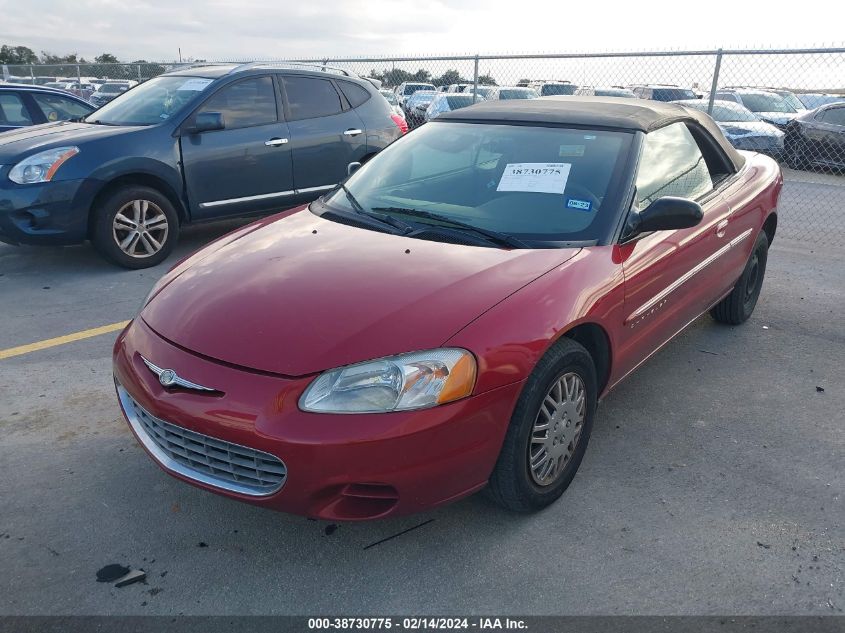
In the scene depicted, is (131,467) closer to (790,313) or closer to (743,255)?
(743,255)

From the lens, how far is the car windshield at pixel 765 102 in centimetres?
1593

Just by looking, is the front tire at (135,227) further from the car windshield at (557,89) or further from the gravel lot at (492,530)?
the car windshield at (557,89)

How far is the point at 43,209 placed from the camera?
5523mm

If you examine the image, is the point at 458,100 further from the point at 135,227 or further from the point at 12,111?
the point at 135,227

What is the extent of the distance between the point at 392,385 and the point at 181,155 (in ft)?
15.1

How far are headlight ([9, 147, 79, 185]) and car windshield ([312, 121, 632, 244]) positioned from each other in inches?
117

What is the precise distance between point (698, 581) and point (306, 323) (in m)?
1.64

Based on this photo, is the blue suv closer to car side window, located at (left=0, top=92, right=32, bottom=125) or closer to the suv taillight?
the suv taillight

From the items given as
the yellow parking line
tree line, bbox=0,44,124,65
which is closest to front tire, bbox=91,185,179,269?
the yellow parking line

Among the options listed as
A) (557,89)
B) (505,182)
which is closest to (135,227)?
(505,182)

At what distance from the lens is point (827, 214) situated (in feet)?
31.0

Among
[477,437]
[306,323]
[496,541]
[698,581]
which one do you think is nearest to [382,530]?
[496,541]

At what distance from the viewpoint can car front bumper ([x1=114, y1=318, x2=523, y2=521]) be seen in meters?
2.20

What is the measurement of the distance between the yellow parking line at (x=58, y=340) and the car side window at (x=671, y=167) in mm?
3462
